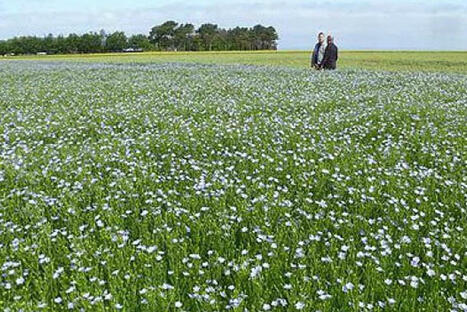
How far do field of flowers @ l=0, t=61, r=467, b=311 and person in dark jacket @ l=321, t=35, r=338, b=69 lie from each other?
11.6 meters

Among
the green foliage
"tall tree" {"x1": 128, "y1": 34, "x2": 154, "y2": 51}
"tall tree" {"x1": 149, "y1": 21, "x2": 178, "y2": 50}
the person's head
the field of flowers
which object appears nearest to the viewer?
the field of flowers

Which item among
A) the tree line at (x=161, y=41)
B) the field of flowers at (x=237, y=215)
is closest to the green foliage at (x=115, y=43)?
the tree line at (x=161, y=41)

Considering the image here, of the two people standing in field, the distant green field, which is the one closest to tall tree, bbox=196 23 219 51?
the distant green field

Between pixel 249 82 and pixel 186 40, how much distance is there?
101 meters

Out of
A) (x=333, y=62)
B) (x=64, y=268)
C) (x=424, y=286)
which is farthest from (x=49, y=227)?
(x=333, y=62)

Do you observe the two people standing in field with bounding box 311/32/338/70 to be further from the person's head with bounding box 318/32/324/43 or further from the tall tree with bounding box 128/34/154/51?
the tall tree with bounding box 128/34/154/51

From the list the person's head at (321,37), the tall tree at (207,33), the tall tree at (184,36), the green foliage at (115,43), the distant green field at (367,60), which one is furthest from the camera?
the tall tree at (184,36)

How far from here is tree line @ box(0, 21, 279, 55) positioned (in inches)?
3979

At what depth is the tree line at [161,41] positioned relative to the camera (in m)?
101

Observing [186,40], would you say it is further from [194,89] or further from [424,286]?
[424,286]

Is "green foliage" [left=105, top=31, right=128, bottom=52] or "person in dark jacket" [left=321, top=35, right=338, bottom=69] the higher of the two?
"green foliage" [left=105, top=31, right=128, bottom=52]

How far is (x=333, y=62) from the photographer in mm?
21062

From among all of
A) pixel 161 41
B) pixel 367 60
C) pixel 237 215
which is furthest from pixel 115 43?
pixel 237 215

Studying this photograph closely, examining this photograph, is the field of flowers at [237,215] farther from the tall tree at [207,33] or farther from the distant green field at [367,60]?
the tall tree at [207,33]
